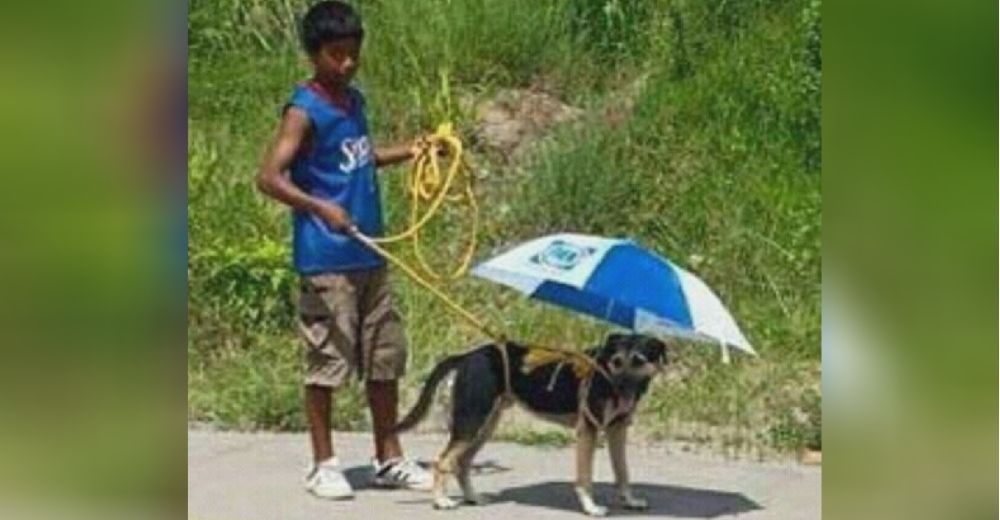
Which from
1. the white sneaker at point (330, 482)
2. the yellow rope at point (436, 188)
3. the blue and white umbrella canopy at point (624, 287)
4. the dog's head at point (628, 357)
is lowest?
the white sneaker at point (330, 482)

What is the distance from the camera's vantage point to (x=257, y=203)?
496 cm

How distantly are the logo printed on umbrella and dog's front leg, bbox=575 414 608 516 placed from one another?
0.41 meters

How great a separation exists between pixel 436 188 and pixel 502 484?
Answer: 2.56ft

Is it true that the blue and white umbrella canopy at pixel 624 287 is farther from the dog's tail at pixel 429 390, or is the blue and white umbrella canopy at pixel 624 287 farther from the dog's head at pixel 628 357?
the dog's tail at pixel 429 390

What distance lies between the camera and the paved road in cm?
483

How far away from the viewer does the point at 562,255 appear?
4.77 meters

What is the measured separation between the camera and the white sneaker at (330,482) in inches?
195

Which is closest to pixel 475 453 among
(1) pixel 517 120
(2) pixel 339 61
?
(1) pixel 517 120

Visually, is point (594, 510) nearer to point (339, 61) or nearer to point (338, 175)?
point (338, 175)

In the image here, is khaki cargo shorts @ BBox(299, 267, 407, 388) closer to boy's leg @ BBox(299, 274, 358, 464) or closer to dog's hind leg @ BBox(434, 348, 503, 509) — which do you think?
boy's leg @ BBox(299, 274, 358, 464)

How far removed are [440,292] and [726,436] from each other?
82 cm

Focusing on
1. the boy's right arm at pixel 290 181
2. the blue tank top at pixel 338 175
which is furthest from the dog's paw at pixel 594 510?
the boy's right arm at pixel 290 181

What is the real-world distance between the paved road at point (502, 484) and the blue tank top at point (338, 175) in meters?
0.49
